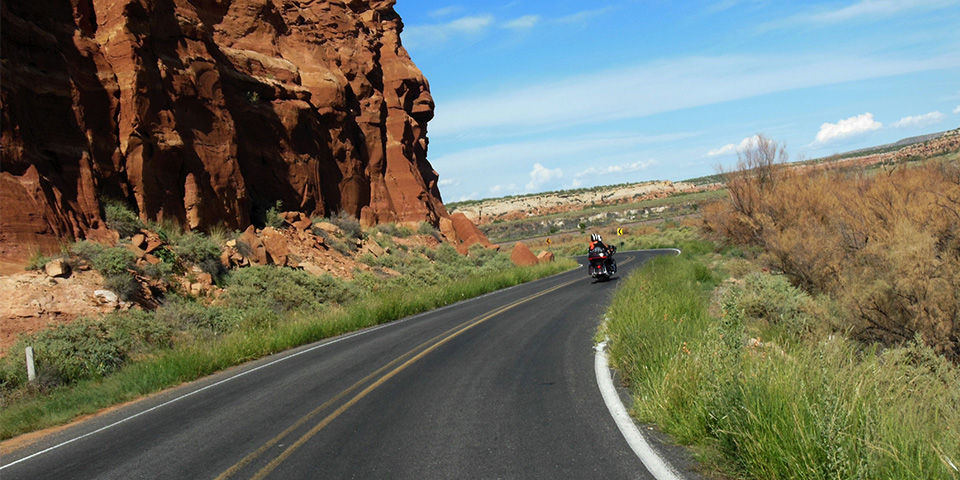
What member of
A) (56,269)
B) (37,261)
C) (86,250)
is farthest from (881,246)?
(37,261)

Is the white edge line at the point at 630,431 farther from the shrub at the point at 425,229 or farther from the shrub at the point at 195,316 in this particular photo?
the shrub at the point at 425,229

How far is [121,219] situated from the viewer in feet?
62.0

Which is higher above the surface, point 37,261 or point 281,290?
point 37,261

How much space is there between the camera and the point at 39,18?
61.6 feet

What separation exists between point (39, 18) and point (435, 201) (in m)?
33.9

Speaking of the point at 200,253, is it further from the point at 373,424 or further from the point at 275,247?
the point at 373,424

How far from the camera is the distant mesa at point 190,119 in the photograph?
1720 cm

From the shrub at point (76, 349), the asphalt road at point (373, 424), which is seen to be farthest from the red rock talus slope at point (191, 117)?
A: the asphalt road at point (373, 424)

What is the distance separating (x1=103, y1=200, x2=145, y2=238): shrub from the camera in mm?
18625

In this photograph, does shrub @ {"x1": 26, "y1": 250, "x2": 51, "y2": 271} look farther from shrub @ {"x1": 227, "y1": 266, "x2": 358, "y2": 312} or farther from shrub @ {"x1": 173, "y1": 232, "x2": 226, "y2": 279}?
shrub @ {"x1": 227, "y1": 266, "x2": 358, "y2": 312}

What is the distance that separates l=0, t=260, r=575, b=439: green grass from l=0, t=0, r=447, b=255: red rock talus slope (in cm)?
596

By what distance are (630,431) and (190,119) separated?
76.1 feet

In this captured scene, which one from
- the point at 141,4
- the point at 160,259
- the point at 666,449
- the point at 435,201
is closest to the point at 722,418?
the point at 666,449

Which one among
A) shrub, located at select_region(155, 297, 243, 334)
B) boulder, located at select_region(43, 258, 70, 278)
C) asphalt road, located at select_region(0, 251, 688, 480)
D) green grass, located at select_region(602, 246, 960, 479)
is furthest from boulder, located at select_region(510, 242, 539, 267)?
green grass, located at select_region(602, 246, 960, 479)
